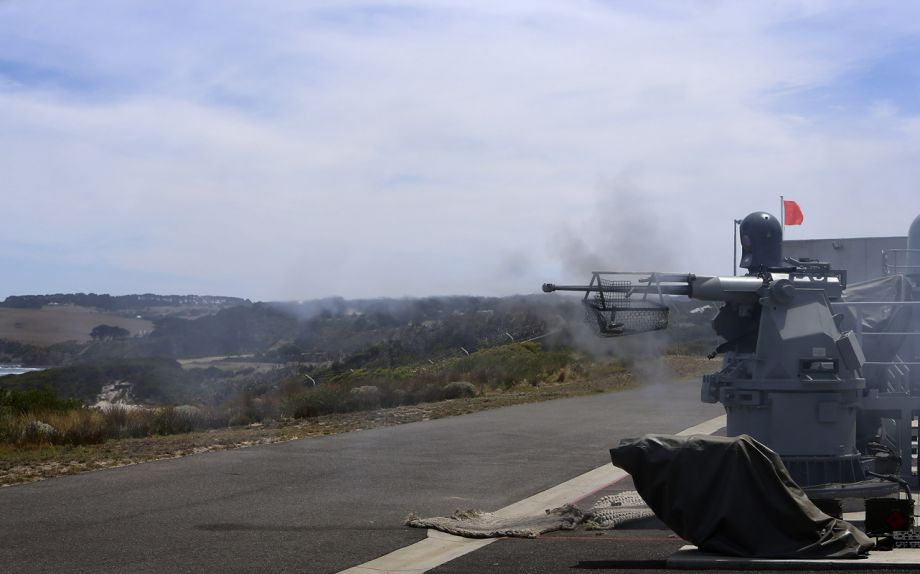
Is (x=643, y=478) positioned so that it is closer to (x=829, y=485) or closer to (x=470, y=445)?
(x=829, y=485)

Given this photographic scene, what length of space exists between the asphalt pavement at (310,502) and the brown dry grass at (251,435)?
89 cm

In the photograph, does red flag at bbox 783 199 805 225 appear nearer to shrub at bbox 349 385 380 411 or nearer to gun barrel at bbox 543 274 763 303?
gun barrel at bbox 543 274 763 303

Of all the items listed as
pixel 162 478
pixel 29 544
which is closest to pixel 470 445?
pixel 162 478

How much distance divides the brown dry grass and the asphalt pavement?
34.9 inches

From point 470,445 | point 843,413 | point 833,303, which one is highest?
point 833,303

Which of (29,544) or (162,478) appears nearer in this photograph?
(29,544)

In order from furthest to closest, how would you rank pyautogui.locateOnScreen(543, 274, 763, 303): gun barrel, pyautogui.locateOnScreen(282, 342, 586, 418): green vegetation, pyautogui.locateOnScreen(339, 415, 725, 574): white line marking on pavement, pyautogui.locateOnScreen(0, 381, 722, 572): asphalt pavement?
pyautogui.locateOnScreen(282, 342, 586, 418): green vegetation
pyautogui.locateOnScreen(543, 274, 763, 303): gun barrel
pyautogui.locateOnScreen(0, 381, 722, 572): asphalt pavement
pyautogui.locateOnScreen(339, 415, 725, 574): white line marking on pavement

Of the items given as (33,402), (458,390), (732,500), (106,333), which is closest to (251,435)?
(33,402)

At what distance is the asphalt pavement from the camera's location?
383 inches

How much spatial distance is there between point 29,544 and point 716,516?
6.30 m

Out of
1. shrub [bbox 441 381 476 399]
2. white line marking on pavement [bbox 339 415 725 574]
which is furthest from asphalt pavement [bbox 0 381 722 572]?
shrub [bbox 441 381 476 399]

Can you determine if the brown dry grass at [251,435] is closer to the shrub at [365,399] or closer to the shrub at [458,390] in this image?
the shrub at [458,390]

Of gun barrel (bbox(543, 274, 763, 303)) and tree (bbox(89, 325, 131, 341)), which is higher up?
gun barrel (bbox(543, 274, 763, 303))

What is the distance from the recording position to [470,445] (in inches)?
734
